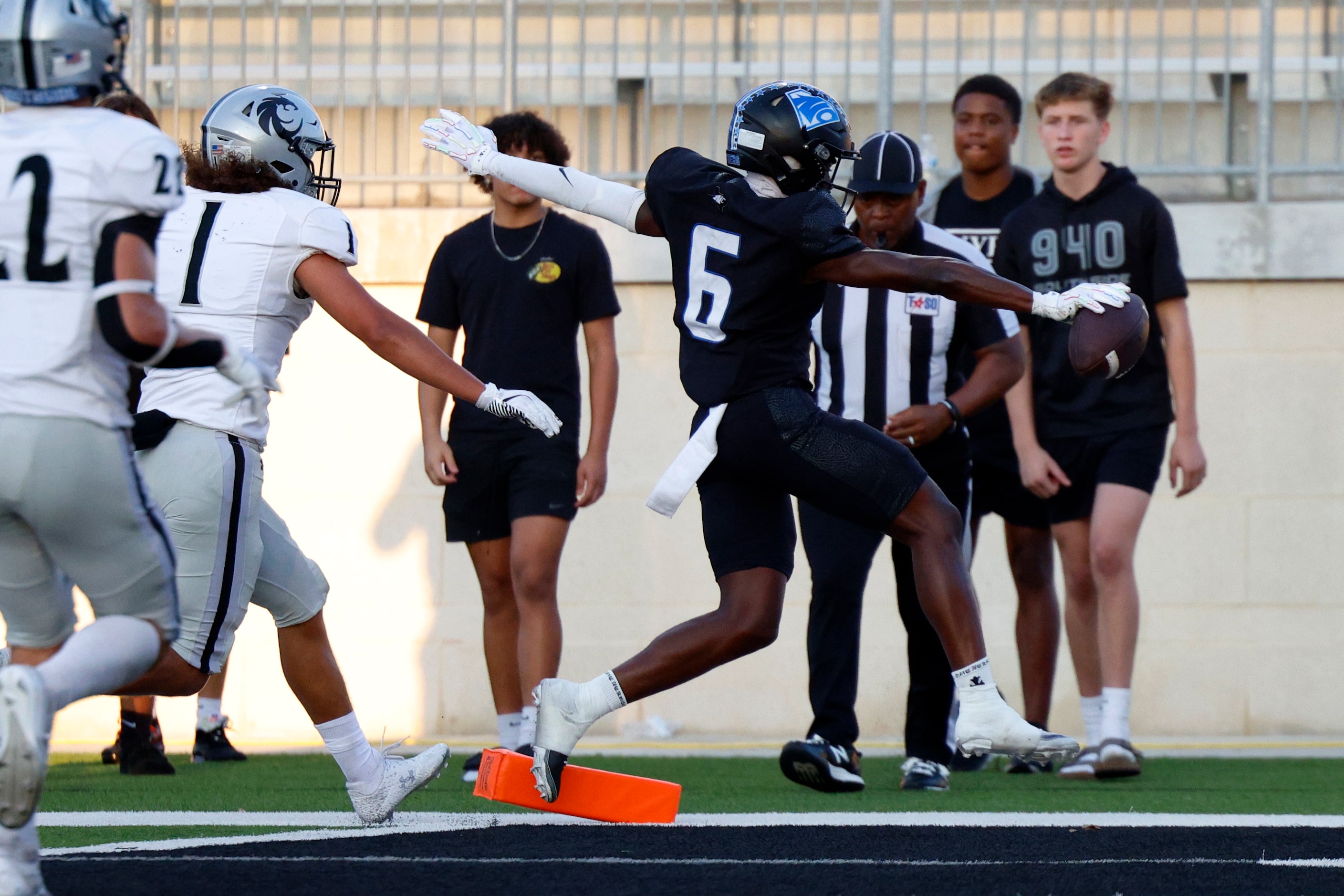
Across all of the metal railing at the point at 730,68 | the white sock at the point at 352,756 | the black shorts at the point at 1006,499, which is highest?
the metal railing at the point at 730,68

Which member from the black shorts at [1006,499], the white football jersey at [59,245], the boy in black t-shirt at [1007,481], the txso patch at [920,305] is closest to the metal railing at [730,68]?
the boy in black t-shirt at [1007,481]

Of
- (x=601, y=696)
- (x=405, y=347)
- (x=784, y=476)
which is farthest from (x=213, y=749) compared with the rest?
(x=784, y=476)

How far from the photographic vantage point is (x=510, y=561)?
569 centimetres

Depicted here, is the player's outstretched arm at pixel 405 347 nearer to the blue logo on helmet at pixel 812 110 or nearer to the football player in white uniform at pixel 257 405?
the football player in white uniform at pixel 257 405

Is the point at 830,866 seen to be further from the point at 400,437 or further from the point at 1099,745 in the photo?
the point at 400,437

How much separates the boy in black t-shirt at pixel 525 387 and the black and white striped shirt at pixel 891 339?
0.78 m

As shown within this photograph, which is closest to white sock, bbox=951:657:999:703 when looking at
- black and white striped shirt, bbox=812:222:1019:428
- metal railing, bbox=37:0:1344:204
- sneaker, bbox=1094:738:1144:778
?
black and white striped shirt, bbox=812:222:1019:428

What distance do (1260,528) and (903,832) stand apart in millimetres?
3949

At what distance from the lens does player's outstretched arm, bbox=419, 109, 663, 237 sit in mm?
4531

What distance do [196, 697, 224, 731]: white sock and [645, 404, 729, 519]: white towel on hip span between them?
115 inches

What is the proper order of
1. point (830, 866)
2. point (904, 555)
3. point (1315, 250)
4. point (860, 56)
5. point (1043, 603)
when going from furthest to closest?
point (860, 56)
point (1315, 250)
point (1043, 603)
point (904, 555)
point (830, 866)

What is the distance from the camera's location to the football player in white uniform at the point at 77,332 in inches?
113

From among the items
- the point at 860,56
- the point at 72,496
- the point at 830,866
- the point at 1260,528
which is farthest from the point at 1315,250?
the point at 72,496

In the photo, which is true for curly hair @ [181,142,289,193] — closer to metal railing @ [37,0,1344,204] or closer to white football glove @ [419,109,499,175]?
white football glove @ [419,109,499,175]
